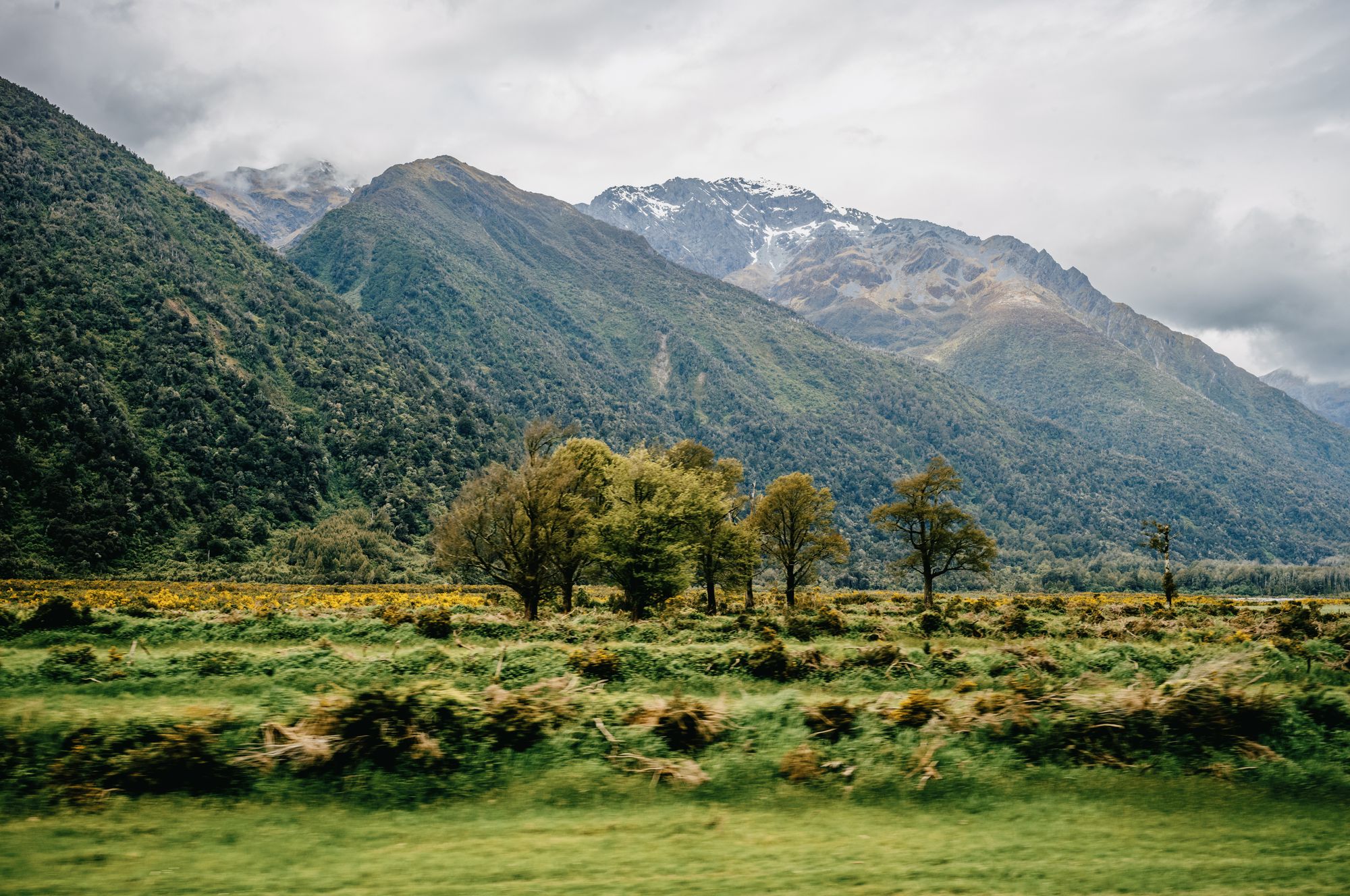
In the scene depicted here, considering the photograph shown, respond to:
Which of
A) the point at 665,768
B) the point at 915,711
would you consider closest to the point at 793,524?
the point at 915,711

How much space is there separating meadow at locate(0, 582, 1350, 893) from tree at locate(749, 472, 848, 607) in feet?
101

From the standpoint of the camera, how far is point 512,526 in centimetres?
3688

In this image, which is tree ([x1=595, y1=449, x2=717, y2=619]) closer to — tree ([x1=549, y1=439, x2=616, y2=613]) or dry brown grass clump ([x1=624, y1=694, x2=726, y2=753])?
tree ([x1=549, y1=439, x2=616, y2=613])

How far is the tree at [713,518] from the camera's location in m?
40.7

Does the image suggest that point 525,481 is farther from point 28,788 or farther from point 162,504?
point 162,504

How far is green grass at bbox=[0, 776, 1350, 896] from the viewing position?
7793 millimetres

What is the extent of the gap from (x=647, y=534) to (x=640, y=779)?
85.3ft

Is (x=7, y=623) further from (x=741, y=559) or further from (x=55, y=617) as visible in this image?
(x=741, y=559)

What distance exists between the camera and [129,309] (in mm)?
128625

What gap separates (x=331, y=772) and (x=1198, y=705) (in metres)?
14.4

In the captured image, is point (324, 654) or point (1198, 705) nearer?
point (1198, 705)

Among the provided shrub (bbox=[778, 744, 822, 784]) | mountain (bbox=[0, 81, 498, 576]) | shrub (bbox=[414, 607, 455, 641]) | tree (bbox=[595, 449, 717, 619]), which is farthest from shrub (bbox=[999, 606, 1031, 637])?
mountain (bbox=[0, 81, 498, 576])

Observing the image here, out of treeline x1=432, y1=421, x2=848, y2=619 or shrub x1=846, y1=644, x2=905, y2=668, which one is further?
treeline x1=432, y1=421, x2=848, y2=619

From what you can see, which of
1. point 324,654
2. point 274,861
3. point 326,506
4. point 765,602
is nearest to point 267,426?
point 326,506
